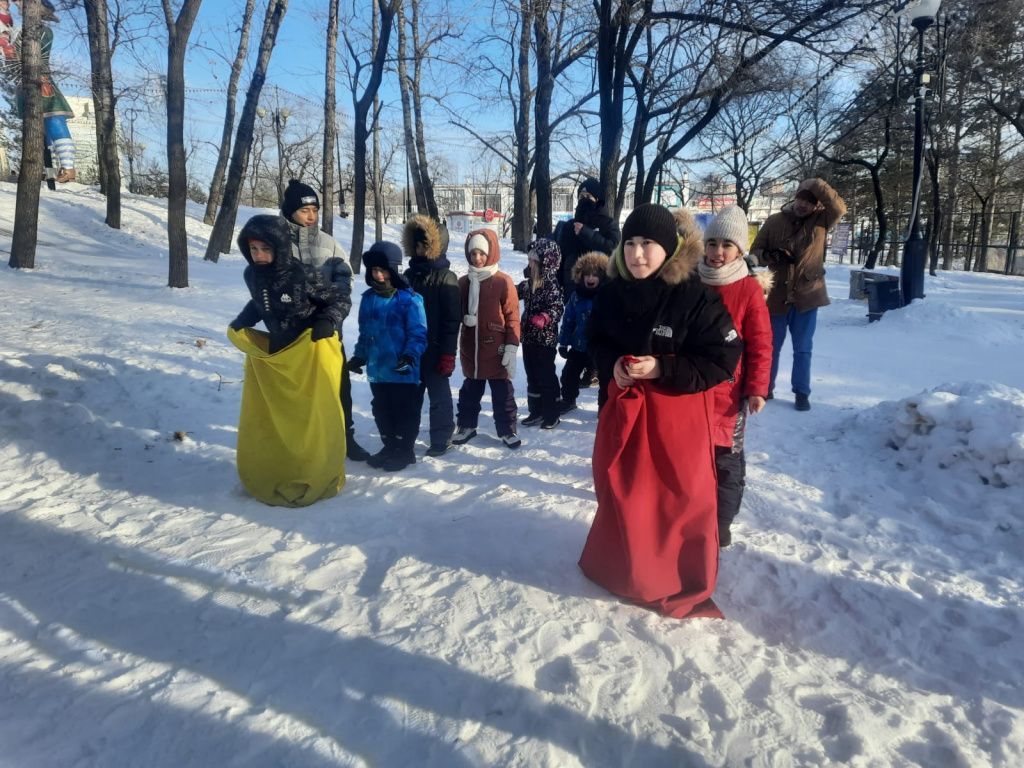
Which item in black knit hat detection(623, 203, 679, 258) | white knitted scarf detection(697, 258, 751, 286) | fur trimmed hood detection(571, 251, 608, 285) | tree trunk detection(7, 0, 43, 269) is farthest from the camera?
tree trunk detection(7, 0, 43, 269)

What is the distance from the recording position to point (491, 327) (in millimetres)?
4754

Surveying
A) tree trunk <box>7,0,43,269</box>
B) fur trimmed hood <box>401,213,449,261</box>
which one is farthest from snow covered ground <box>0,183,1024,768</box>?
tree trunk <box>7,0,43,269</box>

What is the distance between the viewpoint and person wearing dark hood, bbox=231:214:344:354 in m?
3.77

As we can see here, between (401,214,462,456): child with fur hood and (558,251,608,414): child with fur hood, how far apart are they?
129 cm

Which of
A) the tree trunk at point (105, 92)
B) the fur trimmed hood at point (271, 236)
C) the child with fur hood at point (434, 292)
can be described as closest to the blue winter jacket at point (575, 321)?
the child with fur hood at point (434, 292)

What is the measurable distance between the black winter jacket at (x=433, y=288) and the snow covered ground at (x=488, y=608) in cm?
88

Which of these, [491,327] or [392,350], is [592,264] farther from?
[392,350]

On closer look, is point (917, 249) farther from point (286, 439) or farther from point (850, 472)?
point (286, 439)

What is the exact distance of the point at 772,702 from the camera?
7.22ft

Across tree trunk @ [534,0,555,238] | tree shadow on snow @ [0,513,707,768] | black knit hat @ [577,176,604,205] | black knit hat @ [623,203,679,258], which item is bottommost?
tree shadow on snow @ [0,513,707,768]

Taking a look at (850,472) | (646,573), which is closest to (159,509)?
(646,573)

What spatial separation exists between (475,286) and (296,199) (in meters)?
1.45

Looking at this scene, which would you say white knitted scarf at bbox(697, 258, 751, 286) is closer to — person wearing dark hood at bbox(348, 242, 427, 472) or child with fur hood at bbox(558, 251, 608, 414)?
person wearing dark hood at bbox(348, 242, 427, 472)

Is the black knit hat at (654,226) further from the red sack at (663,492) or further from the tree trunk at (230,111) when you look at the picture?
the tree trunk at (230,111)
